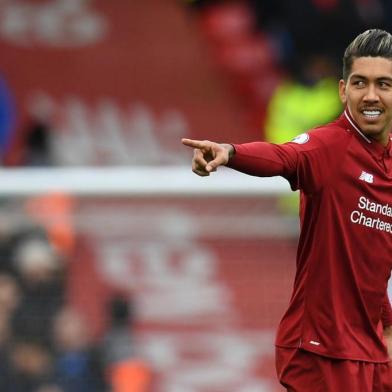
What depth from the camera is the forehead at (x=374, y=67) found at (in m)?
3.76

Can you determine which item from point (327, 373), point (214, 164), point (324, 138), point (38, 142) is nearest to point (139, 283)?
point (327, 373)

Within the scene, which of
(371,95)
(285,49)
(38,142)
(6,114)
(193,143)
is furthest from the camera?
(6,114)

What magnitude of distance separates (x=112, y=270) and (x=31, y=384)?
71 cm

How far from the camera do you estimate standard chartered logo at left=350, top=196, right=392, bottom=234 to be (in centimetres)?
381

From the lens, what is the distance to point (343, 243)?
3830 mm

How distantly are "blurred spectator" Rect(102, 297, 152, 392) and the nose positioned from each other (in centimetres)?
324

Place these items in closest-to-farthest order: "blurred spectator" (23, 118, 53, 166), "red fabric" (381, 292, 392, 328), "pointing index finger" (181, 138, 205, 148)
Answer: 1. "pointing index finger" (181, 138, 205, 148)
2. "red fabric" (381, 292, 392, 328)
3. "blurred spectator" (23, 118, 53, 166)

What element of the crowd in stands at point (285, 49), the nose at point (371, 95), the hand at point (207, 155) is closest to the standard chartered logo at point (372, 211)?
the nose at point (371, 95)

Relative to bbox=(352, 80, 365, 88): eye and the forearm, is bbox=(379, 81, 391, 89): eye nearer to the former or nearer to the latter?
bbox=(352, 80, 365, 88): eye

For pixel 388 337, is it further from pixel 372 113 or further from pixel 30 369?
pixel 30 369

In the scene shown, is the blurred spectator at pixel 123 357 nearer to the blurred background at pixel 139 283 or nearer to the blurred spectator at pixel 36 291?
the blurred background at pixel 139 283

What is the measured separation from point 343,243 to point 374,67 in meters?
0.51

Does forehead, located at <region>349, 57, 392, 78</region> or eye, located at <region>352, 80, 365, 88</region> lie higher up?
forehead, located at <region>349, 57, 392, 78</region>

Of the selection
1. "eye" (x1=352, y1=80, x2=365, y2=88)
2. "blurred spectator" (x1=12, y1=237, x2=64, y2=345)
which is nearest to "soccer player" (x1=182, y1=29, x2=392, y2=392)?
"eye" (x1=352, y1=80, x2=365, y2=88)
